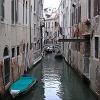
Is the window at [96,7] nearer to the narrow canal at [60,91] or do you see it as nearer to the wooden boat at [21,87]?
the narrow canal at [60,91]

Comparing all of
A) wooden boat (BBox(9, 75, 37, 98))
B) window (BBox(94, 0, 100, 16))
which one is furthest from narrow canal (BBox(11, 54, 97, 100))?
window (BBox(94, 0, 100, 16))

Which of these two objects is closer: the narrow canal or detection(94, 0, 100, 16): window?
detection(94, 0, 100, 16): window

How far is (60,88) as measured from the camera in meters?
18.1

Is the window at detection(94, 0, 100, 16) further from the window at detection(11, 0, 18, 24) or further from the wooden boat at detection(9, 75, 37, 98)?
the wooden boat at detection(9, 75, 37, 98)

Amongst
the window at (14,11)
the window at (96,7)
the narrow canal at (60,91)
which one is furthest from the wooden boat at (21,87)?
the window at (96,7)

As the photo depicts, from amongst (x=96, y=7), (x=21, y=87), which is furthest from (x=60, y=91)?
(x=96, y=7)

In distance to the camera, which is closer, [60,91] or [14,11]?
[60,91]

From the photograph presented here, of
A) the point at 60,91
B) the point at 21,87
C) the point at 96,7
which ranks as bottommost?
the point at 60,91

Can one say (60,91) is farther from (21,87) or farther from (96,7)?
(96,7)

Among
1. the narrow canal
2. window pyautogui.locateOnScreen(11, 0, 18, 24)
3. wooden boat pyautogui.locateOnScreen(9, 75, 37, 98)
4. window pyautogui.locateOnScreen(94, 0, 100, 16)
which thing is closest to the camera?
wooden boat pyautogui.locateOnScreen(9, 75, 37, 98)

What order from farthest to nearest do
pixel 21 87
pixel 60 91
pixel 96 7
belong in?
pixel 60 91 → pixel 96 7 → pixel 21 87

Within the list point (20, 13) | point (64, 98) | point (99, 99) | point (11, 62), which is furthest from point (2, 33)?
point (20, 13)

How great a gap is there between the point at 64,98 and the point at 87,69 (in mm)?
4924

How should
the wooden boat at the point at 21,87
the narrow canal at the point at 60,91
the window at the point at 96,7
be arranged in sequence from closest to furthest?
1. the wooden boat at the point at 21,87
2. the window at the point at 96,7
3. the narrow canal at the point at 60,91
